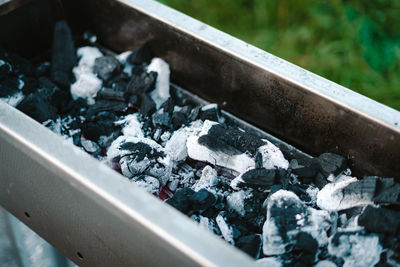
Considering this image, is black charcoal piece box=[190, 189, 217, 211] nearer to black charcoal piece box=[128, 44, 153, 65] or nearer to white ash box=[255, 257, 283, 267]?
white ash box=[255, 257, 283, 267]

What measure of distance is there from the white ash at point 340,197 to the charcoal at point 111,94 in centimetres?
83

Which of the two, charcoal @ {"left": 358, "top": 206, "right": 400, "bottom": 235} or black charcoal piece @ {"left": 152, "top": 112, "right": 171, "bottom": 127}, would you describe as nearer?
charcoal @ {"left": 358, "top": 206, "right": 400, "bottom": 235}

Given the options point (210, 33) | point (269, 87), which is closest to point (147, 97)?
point (210, 33)

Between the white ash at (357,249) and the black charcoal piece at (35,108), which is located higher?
the black charcoal piece at (35,108)

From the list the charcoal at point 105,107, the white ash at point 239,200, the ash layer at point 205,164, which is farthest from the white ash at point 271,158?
the charcoal at point 105,107

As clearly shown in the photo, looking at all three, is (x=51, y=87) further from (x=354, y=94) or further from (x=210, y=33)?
(x=354, y=94)

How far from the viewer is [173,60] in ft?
5.71

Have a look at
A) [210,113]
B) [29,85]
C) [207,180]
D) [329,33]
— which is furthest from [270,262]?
[329,33]

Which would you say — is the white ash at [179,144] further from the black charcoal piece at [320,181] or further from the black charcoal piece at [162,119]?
the black charcoal piece at [320,181]

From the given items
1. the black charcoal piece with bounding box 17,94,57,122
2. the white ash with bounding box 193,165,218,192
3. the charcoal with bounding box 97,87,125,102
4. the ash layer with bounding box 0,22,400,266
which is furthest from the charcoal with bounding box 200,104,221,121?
the black charcoal piece with bounding box 17,94,57,122

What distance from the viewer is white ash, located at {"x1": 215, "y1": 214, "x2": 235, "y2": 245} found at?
4.14ft

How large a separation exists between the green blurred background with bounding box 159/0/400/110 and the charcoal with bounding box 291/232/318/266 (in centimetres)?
151

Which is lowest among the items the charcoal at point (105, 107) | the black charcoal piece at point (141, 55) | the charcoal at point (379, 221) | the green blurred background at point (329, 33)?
A: the green blurred background at point (329, 33)

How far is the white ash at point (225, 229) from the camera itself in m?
1.26
